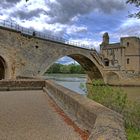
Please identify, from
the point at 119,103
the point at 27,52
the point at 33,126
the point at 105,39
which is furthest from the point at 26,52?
the point at 105,39

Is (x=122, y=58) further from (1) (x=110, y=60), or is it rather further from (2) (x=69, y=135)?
(2) (x=69, y=135)

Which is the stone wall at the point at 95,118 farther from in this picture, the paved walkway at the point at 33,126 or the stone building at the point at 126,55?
the stone building at the point at 126,55

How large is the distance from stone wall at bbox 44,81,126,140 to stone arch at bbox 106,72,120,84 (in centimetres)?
4601

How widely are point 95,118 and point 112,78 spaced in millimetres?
52593

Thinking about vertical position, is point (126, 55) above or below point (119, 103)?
above

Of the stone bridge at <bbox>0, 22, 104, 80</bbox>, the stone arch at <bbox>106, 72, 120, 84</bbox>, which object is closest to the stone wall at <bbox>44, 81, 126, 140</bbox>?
the stone bridge at <bbox>0, 22, 104, 80</bbox>

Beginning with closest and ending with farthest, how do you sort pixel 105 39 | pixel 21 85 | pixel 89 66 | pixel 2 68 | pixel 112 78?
pixel 21 85 < pixel 2 68 < pixel 89 66 < pixel 112 78 < pixel 105 39

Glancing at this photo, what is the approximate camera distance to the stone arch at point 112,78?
55.0m

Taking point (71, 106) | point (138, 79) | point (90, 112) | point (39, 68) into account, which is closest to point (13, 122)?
point (71, 106)

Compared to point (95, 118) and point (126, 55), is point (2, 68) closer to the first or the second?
point (95, 118)

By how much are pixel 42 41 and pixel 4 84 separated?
1550cm

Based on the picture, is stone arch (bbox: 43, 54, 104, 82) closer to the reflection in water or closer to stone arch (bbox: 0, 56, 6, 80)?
the reflection in water

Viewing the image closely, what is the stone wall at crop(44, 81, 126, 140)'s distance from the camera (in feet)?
10.7

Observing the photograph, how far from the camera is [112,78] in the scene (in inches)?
2245
